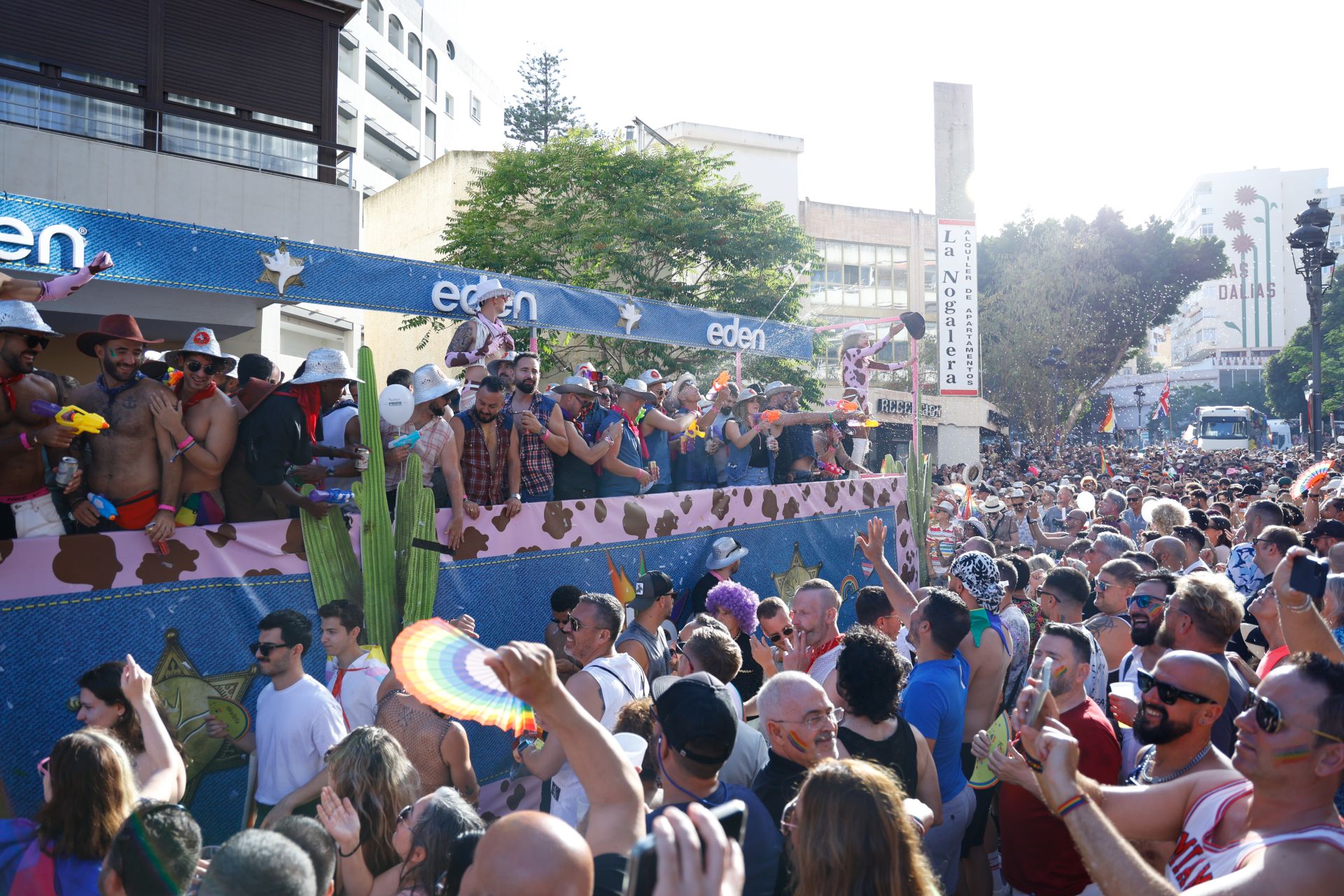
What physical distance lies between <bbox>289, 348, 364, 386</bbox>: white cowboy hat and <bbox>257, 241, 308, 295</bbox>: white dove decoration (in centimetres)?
68

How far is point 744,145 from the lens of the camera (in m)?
41.8

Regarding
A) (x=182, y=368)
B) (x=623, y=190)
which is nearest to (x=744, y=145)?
(x=623, y=190)

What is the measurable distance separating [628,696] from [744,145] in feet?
131

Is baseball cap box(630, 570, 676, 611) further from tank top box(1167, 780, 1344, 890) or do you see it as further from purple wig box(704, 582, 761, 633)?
tank top box(1167, 780, 1344, 890)

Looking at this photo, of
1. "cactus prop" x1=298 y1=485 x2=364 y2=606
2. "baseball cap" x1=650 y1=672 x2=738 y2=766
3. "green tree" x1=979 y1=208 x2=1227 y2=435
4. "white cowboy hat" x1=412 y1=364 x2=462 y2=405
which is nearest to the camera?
"baseball cap" x1=650 y1=672 x2=738 y2=766

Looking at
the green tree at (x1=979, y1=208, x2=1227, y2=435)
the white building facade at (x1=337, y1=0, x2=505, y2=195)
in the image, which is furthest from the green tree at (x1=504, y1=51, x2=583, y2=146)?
the green tree at (x1=979, y1=208, x2=1227, y2=435)

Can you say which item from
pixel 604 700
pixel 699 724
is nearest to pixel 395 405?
pixel 604 700

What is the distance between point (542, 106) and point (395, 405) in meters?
46.6

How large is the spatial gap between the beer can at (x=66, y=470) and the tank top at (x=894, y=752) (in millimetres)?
3674

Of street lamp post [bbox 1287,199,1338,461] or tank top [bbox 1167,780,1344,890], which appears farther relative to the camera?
street lamp post [bbox 1287,199,1338,461]

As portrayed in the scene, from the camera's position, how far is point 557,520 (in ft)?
21.9

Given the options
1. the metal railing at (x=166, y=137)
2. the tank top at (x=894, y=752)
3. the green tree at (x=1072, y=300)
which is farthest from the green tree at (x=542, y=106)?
the tank top at (x=894, y=752)

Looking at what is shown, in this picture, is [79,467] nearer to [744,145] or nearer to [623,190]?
[623,190]

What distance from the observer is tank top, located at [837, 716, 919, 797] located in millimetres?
3832
